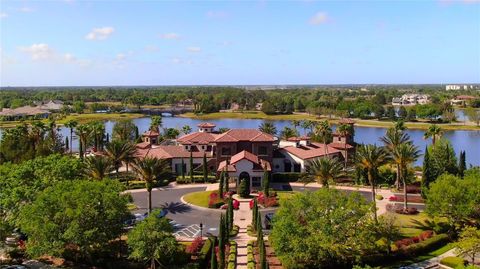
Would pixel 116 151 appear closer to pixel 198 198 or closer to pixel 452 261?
pixel 198 198

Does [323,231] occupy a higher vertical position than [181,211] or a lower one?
higher

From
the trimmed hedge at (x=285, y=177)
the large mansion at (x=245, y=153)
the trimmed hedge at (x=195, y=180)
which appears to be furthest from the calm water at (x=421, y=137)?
the trimmed hedge at (x=195, y=180)

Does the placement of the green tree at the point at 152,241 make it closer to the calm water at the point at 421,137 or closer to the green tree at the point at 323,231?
the green tree at the point at 323,231

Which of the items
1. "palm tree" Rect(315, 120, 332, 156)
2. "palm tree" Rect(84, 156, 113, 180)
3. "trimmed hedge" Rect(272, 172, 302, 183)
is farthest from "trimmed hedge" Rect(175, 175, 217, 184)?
"palm tree" Rect(315, 120, 332, 156)

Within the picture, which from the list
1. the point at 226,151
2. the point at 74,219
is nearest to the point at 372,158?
the point at 226,151

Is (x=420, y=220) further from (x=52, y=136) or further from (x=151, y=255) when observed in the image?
(x=52, y=136)

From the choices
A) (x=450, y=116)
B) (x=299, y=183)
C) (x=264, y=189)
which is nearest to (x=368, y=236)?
(x=264, y=189)
